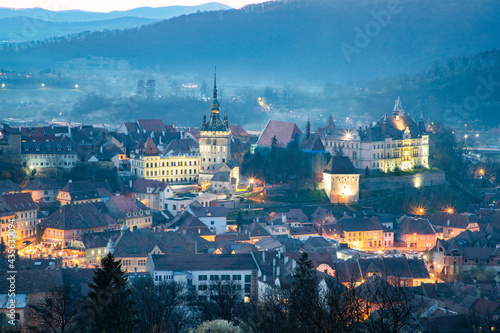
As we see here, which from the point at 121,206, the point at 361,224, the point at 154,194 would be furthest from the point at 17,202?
the point at 361,224

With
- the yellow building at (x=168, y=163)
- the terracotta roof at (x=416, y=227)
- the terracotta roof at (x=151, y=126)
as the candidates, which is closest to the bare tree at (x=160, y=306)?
the terracotta roof at (x=416, y=227)

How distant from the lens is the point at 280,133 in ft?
292

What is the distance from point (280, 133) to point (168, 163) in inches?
546

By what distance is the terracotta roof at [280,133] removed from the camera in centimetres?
8762

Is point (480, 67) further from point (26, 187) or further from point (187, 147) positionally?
point (26, 187)

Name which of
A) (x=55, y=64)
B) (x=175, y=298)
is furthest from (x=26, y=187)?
(x=55, y=64)

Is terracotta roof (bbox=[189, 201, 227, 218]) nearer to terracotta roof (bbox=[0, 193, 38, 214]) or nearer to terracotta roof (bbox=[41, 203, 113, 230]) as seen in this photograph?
terracotta roof (bbox=[41, 203, 113, 230])

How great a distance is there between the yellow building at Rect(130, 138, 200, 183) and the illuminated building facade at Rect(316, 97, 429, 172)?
1280 centimetres

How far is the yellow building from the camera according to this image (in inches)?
3093

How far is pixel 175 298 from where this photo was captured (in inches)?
1770

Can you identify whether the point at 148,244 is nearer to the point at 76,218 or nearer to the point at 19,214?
the point at 76,218

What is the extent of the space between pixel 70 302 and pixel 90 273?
6897 millimetres

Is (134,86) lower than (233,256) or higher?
higher

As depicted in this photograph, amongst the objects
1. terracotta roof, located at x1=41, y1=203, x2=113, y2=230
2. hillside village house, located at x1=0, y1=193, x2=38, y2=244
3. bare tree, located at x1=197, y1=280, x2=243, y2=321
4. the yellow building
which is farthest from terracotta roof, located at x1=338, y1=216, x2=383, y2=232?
hillside village house, located at x1=0, y1=193, x2=38, y2=244
